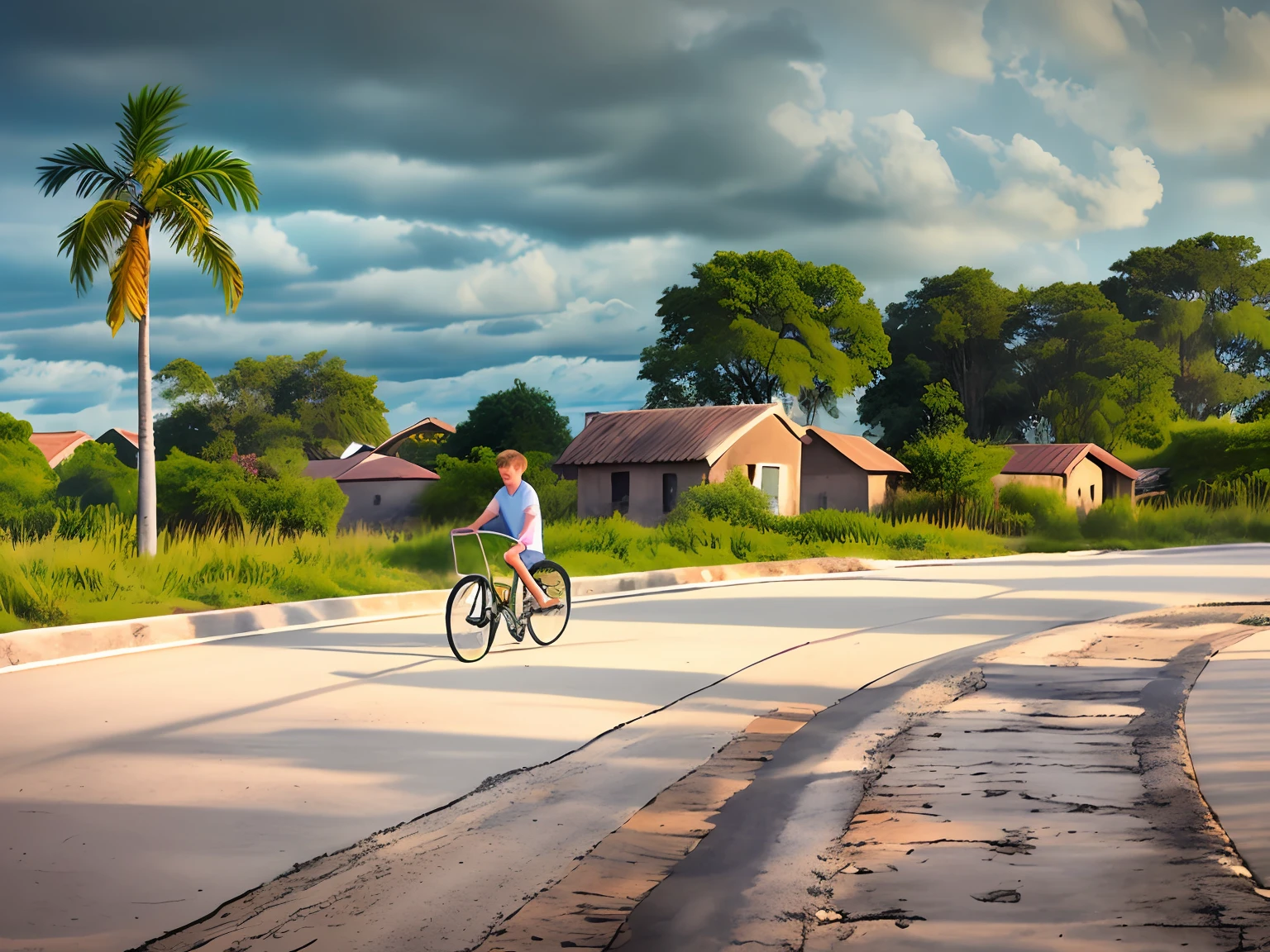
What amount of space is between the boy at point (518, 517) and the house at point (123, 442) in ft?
252

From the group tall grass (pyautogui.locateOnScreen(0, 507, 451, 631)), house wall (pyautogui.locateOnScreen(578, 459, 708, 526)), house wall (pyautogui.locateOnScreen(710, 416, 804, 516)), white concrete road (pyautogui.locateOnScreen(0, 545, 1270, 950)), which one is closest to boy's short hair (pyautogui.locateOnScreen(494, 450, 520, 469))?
white concrete road (pyautogui.locateOnScreen(0, 545, 1270, 950))

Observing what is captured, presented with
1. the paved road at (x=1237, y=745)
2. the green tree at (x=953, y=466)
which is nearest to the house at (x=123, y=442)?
the green tree at (x=953, y=466)

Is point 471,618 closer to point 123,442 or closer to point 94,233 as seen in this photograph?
point 94,233

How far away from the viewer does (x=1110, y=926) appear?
4391 millimetres

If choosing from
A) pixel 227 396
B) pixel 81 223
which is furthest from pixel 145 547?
pixel 227 396

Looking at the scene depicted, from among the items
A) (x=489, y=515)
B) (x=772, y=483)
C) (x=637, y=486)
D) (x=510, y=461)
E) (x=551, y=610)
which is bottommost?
(x=551, y=610)

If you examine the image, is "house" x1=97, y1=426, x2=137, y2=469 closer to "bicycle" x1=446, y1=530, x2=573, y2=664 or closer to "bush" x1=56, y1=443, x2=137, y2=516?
"bush" x1=56, y1=443, x2=137, y2=516

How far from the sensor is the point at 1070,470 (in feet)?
198

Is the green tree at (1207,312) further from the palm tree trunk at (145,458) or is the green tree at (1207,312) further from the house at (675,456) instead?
the palm tree trunk at (145,458)

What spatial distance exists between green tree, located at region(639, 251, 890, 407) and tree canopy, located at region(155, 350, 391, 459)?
26.9m

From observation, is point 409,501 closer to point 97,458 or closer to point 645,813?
point 97,458

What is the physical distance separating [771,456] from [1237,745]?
124ft

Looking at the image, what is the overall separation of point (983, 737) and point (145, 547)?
15.1 m

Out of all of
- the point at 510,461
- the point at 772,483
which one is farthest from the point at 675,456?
the point at 510,461
